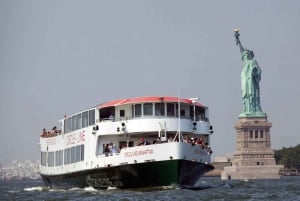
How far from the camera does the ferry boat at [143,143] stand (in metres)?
54.8

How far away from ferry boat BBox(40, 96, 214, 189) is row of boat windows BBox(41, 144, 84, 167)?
0.25 meters

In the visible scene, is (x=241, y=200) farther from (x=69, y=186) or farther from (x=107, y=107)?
(x=69, y=186)

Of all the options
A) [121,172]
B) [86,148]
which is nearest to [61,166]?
[86,148]

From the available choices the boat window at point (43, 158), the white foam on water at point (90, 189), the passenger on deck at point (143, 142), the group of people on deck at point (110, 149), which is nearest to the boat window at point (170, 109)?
the passenger on deck at point (143, 142)

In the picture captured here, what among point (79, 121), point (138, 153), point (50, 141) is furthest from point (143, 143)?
point (50, 141)

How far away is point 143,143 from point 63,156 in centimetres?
1335

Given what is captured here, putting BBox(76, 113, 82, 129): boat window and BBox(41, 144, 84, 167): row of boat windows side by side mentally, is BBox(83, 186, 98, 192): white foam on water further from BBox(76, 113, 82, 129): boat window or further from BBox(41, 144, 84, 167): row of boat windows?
BBox(76, 113, 82, 129): boat window

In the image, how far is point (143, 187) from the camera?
56500 mm

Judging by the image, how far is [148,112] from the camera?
57125 millimetres

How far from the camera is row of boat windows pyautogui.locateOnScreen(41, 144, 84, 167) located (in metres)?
62.9

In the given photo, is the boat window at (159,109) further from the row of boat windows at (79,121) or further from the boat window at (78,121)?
the boat window at (78,121)

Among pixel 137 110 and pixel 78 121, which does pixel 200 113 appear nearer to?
pixel 137 110

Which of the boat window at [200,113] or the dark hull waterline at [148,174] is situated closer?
the dark hull waterline at [148,174]

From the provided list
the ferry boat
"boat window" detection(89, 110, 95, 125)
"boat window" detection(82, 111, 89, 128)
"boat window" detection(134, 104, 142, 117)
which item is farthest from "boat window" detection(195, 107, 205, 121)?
"boat window" detection(82, 111, 89, 128)
